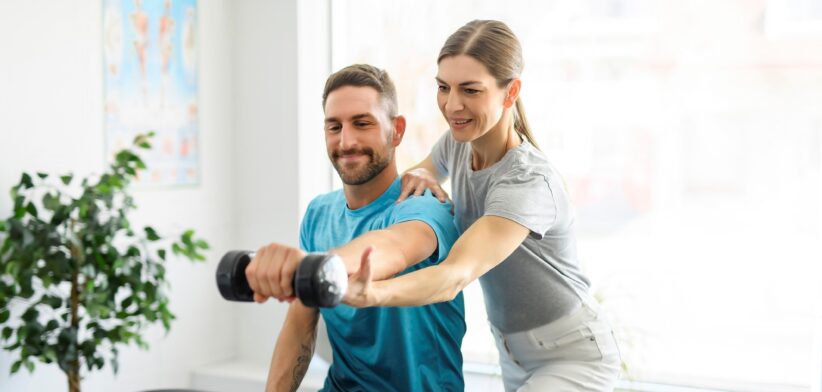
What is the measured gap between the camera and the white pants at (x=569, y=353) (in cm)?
222

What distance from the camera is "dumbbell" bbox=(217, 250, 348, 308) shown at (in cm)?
141

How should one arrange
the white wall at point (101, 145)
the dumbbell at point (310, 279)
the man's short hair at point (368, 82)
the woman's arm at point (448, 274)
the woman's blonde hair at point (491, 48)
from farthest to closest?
the white wall at point (101, 145)
the man's short hair at point (368, 82)
the woman's blonde hair at point (491, 48)
the woman's arm at point (448, 274)
the dumbbell at point (310, 279)

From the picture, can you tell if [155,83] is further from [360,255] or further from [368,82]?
[360,255]

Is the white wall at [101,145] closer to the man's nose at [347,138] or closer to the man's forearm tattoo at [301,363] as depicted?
the man's forearm tattoo at [301,363]

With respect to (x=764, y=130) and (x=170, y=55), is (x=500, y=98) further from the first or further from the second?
(x=170, y=55)

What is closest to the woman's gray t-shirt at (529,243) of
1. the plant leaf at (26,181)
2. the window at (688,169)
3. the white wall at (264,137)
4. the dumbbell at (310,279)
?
the dumbbell at (310,279)

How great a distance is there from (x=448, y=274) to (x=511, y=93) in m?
0.57

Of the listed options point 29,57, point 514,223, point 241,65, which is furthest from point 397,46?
point 514,223

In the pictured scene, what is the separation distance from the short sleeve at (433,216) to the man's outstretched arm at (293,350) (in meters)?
0.43

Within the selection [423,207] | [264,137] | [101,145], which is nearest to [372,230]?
[423,207]

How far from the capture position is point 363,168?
2.16 meters

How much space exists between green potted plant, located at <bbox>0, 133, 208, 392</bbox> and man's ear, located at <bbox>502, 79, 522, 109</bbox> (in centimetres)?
145

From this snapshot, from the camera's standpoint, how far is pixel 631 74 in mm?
3629

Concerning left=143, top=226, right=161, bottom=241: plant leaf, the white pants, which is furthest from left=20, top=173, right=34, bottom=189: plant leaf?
the white pants
